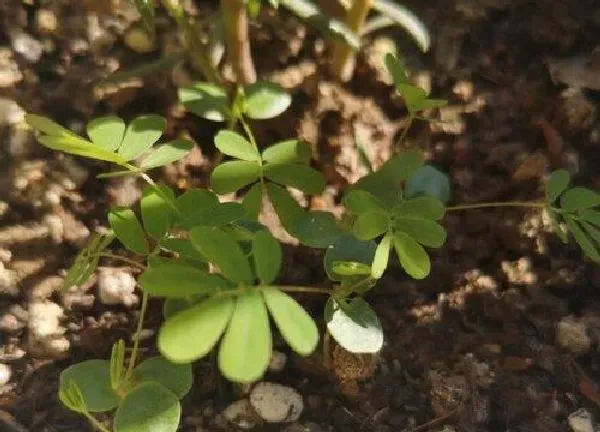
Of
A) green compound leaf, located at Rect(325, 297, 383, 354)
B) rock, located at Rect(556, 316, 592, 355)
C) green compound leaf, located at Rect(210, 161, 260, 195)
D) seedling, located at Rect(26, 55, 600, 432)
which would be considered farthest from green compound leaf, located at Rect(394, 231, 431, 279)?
rock, located at Rect(556, 316, 592, 355)

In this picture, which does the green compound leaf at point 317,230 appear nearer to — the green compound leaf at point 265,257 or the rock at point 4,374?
the green compound leaf at point 265,257

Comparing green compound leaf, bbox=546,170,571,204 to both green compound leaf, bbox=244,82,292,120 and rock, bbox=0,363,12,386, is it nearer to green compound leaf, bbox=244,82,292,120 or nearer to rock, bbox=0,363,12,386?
green compound leaf, bbox=244,82,292,120

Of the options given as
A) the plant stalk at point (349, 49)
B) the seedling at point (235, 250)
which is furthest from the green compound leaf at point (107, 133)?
the plant stalk at point (349, 49)

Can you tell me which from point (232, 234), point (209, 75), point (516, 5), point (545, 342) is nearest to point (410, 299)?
point (545, 342)

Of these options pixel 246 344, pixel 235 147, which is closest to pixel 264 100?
pixel 235 147

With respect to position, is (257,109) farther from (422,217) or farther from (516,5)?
(516,5)
